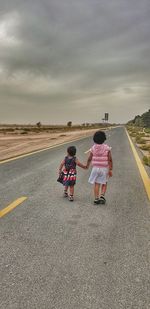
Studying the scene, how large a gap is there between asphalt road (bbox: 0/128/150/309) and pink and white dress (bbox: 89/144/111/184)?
0.54m

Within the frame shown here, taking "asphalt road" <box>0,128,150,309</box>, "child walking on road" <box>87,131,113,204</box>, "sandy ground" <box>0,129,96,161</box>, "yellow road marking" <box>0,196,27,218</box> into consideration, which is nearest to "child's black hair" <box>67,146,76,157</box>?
"child walking on road" <box>87,131,113,204</box>

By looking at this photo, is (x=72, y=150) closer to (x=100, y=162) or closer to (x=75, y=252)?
(x=100, y=162)

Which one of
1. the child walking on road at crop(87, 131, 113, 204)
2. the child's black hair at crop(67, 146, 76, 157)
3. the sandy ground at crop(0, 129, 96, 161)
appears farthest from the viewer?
the sandy ground at crop(0, 129, 96, 161)

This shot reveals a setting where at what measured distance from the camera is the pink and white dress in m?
6.46

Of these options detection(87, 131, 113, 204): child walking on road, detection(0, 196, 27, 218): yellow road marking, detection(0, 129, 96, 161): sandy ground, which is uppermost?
detection(87, 131, 113, 204): child walking on road

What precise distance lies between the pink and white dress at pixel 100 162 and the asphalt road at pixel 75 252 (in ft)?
1.77

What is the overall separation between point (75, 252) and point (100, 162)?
2730 mm

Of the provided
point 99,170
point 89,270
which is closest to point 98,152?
point 99,170

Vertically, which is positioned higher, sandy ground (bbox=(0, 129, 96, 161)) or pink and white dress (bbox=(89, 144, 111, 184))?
pink and white dress (bbox=(89, 144, 111, 184))

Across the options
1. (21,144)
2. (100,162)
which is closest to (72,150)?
(100,162)

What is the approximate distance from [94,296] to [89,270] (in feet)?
1.71

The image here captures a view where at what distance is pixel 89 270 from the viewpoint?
11.7ft

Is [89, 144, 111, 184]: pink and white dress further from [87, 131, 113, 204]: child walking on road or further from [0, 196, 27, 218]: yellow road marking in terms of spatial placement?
[0, 196, 27, 218]: yellow road marking

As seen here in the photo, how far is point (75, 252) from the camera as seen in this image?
13.3 feet
